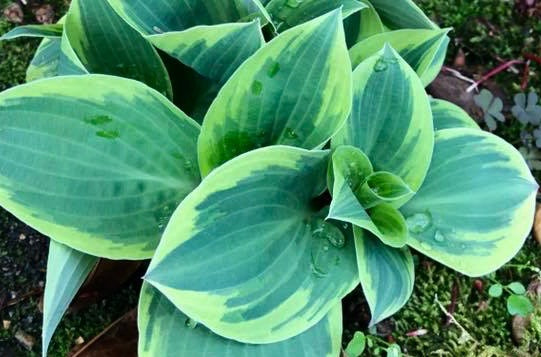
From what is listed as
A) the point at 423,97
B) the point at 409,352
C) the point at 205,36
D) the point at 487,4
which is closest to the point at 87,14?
the point at 205,36

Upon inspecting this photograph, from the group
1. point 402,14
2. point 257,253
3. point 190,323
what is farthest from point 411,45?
point 190,323

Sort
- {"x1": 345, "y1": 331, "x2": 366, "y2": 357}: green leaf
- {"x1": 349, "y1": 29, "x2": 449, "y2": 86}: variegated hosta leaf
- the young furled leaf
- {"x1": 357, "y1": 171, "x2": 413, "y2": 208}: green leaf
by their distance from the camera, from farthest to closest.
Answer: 1. the young furled leaf
2. {"x1": 345, "y1": 331, "x2": 366, "y2": 357}: green leaf
3. {"x1": 349, "y1": 29, "x2": 449, "y2": 86}: variegated hosta leaf
4. {"x1": 357, "y1": 171, "x2": 413, "y2": 208}: green leaf

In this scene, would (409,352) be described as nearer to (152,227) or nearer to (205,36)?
(152,227)

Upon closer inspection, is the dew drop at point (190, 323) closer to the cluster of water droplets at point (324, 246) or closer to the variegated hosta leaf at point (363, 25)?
the cluster of water droplets at point (324, 246)

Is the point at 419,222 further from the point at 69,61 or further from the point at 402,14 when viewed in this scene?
the point at 69,61

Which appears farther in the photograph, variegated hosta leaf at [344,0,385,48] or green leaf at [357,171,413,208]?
variegated hosta leaf at [344,0,385,48]

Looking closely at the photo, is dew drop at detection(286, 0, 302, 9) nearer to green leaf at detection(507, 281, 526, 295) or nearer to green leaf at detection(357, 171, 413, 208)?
green leaf at detection(357, 171, 413, 208)

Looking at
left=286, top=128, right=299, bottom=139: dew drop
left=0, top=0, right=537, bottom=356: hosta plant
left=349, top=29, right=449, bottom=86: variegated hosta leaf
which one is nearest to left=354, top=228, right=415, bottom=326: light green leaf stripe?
left=0, top=0, right=537, bottom=356: hosta plant
